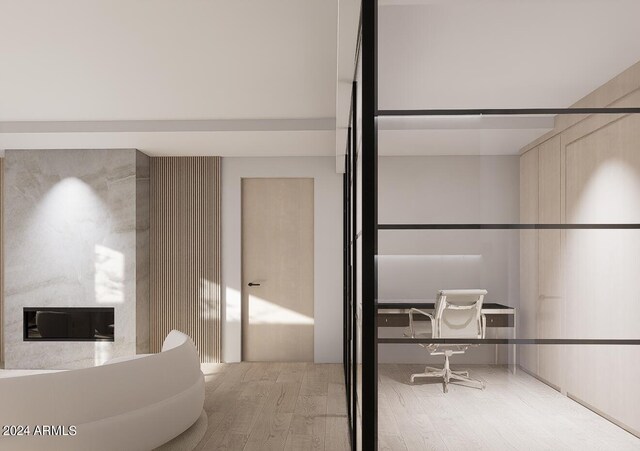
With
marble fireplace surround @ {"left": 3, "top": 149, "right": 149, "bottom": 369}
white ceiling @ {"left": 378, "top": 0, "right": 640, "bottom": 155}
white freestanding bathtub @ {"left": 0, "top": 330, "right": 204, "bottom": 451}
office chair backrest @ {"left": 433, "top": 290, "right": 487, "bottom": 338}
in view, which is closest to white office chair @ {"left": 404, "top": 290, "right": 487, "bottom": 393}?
office chair backrest @ {"left": 433, "top": 290, "right": 487, "bottom": 338}

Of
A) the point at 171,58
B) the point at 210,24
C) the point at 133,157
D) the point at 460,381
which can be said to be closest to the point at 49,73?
the point at 171,58

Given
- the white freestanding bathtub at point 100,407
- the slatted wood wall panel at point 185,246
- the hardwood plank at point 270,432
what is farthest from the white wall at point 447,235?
the slatted wood wall panel at point 185,246

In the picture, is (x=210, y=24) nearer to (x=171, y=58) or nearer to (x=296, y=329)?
(x=171, y=58)

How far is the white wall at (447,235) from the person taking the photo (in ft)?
4.31

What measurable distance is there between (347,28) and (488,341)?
1420mm

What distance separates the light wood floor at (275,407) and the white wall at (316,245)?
30 cm

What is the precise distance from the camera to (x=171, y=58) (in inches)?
143

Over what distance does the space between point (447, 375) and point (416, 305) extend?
7.0 inches

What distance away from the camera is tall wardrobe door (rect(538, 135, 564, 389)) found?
1.27 meters

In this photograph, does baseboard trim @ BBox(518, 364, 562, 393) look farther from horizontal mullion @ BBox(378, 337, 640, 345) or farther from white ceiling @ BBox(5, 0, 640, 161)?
white ceiling @ BBox(5, 0, 640, 161)

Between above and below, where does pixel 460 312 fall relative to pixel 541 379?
above

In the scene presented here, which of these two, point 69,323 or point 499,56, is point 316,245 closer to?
point 69,323

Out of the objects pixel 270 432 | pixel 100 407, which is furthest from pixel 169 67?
pixel 270 432

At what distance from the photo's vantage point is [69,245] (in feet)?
21.0
